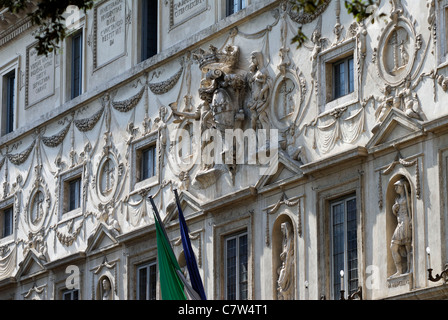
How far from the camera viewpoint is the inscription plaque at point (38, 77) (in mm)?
36844

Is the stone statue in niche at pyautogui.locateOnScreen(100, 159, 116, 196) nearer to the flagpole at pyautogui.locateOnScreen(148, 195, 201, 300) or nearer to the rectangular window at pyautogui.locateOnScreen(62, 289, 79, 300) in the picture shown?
the rectangular window at pyautogui.locateOnScreen(62, 289, 79, 300)

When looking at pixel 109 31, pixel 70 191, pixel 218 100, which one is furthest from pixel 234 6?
pixel 70 191

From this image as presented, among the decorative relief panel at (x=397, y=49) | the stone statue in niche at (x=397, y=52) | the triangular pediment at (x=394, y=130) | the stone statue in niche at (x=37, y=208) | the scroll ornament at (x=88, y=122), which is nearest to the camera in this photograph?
the triangular pediment at (x=394, y=130)

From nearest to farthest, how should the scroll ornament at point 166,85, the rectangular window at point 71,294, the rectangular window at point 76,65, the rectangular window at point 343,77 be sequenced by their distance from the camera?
the rectangular window at point 343,77 → the scroll ornament at point 166,85 → the rectangular window at point 71,294 → the rectangular window at point 76,65

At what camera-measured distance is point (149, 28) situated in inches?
1316

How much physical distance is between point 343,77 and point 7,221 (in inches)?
547

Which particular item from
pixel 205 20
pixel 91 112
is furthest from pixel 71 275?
pixel 205 20

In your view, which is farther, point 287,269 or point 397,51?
point 287,269

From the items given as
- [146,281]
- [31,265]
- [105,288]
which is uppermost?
[31,265]

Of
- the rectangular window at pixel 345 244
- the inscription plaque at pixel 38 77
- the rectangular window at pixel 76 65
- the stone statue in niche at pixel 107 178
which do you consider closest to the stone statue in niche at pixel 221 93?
the rectangular window at pixel 345 244

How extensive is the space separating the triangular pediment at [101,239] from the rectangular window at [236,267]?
4.08 m

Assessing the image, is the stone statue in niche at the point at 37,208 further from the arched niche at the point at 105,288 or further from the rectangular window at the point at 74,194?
the arched niche at the point at 105,288

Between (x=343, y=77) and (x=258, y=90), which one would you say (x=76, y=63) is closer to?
(x=258, y=90)
